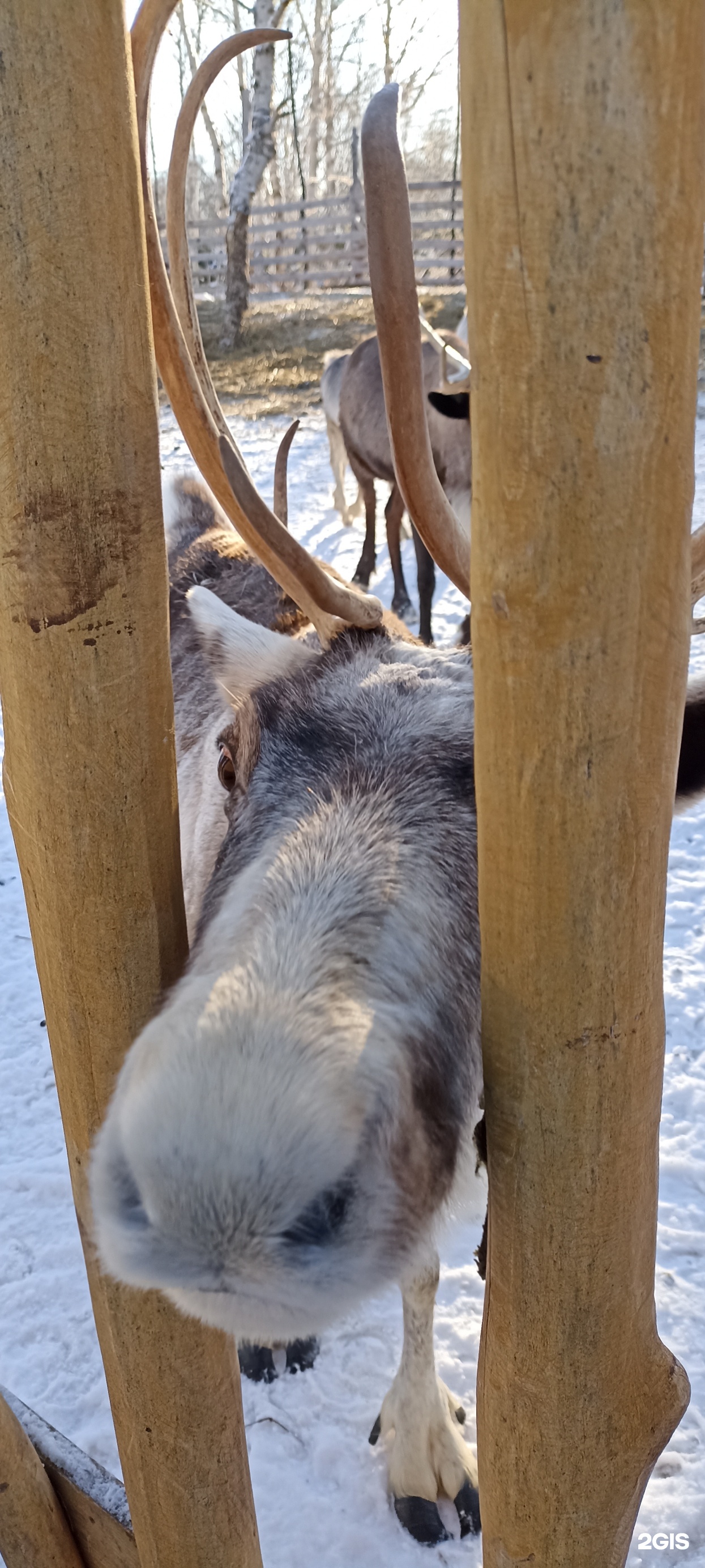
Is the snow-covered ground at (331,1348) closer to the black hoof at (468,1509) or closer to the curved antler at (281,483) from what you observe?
the black hoof at (468,1509)

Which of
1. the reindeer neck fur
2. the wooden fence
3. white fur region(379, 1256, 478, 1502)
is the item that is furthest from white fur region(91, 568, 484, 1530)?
the wooden fence

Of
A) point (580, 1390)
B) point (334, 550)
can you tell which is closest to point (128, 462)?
point (580, 1390)

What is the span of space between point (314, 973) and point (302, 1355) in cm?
210

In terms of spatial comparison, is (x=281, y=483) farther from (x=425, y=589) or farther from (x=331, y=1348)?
(x=425, y=589)

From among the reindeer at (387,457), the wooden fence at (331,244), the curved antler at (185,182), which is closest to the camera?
the curved antler at (185,182)

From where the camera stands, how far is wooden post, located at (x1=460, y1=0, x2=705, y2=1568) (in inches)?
28.2

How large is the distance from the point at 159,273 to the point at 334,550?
25.5ft

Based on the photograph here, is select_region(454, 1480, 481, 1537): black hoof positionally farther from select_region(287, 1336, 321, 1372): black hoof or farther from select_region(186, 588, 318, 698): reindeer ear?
select_region(186, 588, 318, 698): reindeer ear

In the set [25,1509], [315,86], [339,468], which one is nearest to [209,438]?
[25,1509]

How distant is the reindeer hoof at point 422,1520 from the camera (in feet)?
7.40

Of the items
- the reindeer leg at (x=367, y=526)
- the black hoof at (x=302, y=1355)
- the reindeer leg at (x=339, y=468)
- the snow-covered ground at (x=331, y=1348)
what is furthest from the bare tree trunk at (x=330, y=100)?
the black hoof at (x=302, y=1355)

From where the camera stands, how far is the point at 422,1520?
7.48 ft

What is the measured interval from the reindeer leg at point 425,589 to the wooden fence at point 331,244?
14676mm

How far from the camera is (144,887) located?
1194mm
